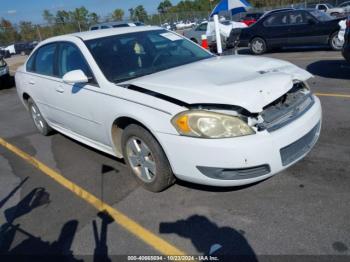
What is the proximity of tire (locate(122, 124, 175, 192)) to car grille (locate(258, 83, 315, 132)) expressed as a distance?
3.31 feet

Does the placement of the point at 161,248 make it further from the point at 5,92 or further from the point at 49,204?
the point at 5,92

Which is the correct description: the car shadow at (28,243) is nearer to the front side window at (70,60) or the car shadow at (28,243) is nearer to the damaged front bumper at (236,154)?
the damaged front bumper at (236,154)

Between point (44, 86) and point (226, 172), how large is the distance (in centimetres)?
335

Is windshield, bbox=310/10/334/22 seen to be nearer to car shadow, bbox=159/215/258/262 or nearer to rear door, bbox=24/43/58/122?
rear door, bbox=24/43/58/122

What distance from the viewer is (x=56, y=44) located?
4.99m

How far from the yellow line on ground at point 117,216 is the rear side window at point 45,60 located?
136 cm

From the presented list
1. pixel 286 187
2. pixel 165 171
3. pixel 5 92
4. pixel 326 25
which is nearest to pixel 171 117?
pixel 165 171

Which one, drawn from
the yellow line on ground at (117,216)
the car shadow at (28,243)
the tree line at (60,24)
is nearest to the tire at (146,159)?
the yellow line on ground at (117,216)

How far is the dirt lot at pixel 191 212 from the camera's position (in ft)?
9.30

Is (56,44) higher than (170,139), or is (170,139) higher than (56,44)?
(56,44)

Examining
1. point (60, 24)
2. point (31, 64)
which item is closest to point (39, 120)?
point (31, 64)

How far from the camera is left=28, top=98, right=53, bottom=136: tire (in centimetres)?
599

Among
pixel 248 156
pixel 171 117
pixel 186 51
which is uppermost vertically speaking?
pixel 186 51

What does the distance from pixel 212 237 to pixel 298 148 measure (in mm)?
1155
